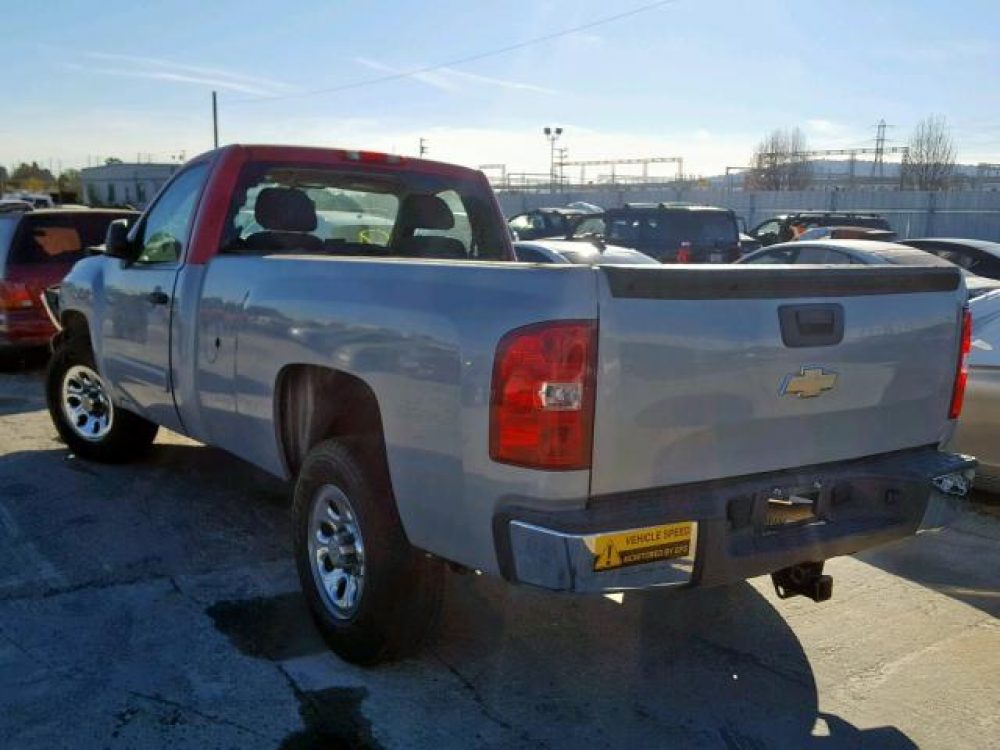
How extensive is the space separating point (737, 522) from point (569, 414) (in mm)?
744

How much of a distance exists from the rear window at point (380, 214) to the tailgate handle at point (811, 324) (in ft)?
8.77

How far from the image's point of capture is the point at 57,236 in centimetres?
991

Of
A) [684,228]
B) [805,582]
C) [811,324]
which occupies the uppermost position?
[811,324]

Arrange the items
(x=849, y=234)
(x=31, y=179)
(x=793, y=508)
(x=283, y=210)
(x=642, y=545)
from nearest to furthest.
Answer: (x=642, y=545), (x=793, y=508), (x=283, y=210), (x=849, y=234), (x=31, y=179)

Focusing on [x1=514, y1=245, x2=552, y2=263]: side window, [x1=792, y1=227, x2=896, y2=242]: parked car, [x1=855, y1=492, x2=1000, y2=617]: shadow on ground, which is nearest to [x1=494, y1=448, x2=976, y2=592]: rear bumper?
[x1=855, y1=492, x2=1000, y2=617]: shadow on ground

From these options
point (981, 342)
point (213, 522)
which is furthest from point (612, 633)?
point (981, 342)

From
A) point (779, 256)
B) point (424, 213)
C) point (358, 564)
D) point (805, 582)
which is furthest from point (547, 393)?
point (779, 256)

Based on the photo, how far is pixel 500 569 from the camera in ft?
9.45

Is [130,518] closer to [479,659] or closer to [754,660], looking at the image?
[479,659]

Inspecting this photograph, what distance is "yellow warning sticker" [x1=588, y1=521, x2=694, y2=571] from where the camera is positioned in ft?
9.03

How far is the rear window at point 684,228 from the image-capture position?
1675 cm

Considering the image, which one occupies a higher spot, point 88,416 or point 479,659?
point 88,416

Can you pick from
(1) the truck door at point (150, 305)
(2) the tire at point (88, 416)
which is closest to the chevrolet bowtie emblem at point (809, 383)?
(1) the truck door at point (150, 305)

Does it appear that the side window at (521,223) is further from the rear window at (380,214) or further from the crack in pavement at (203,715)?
the crack in pavement at (203,715)
